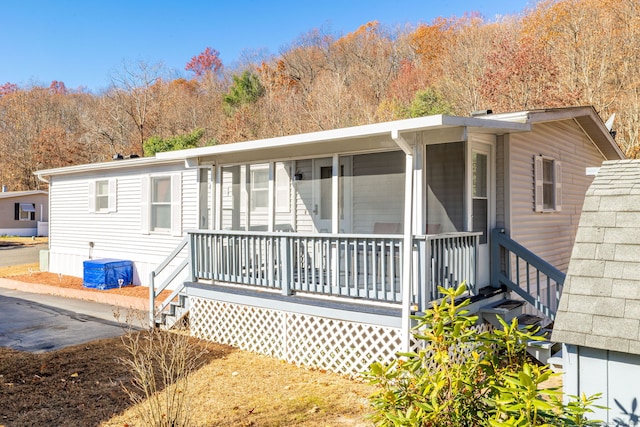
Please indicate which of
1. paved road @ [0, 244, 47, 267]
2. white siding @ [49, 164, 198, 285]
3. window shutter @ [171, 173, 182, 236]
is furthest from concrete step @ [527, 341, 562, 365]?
paved road @ [0, 244, 47, 267]

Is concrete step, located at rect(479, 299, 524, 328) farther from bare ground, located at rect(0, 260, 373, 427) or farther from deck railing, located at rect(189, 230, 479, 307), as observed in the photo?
bare ground, located at rect(0, 260, 373, 427)

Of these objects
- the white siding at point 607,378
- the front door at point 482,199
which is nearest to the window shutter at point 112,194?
the front door at point 482,199

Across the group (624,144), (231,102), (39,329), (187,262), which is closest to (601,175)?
(187,262)

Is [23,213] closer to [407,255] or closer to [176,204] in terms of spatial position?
[176,204]

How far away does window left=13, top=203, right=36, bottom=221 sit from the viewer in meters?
30.5

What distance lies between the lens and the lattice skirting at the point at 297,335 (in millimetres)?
5977

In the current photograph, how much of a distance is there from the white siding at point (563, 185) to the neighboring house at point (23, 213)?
101 ft

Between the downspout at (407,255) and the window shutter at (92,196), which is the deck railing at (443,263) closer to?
the downspout at (407,255)

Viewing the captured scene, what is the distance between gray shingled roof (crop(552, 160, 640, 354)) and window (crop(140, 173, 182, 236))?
10.1 metres

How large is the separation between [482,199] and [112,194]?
10605 mm

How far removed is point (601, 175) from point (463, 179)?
2.38 m

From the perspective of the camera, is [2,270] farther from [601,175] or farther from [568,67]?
[568,67]

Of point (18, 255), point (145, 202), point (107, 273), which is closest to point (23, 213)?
point (18, 255)

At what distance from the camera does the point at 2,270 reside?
1669 cm
